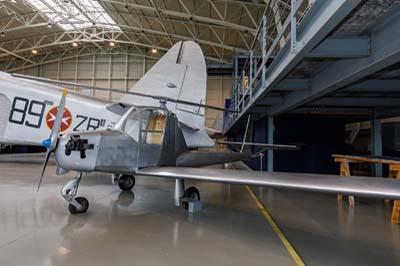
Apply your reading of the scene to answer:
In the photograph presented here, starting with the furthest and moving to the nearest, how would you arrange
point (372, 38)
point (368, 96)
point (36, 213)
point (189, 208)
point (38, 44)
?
1. point (38, 44)
2. point (368, 96)
3. point (189, 208)
4. point (36, 213)
5. point (372, 38)

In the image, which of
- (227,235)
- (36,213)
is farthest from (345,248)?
(36,213)

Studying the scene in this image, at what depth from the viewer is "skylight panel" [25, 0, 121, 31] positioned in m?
Answer: 14.8

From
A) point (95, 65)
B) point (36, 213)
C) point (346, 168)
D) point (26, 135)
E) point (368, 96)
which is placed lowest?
point (36, 213)

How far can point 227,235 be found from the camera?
122 inches

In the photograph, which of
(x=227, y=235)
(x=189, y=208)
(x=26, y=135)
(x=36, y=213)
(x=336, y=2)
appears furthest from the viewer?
(x=26, y=135)

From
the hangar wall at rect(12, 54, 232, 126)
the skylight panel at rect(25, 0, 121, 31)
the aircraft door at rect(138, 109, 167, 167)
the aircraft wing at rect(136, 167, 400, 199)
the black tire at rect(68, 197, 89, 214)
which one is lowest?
the black tire at rect(68, 197, 89, 214)

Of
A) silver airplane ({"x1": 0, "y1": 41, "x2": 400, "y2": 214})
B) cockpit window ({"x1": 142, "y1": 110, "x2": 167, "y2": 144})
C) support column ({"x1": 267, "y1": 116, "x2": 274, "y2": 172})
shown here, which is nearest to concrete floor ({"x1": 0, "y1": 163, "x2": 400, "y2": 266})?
silver airplane ({"x1": 0, "y1": 41, "x2": 400, "y2": 214})

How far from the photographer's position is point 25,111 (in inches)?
298

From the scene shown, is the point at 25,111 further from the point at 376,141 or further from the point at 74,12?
the point at 74,12

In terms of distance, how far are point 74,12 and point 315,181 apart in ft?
59.7

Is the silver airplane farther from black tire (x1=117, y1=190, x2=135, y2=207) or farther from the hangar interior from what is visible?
the hangar interior

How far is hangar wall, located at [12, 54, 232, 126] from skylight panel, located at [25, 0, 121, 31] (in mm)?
5521

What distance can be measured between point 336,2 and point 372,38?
1124mm

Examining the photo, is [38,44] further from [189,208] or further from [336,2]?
[336,2]
